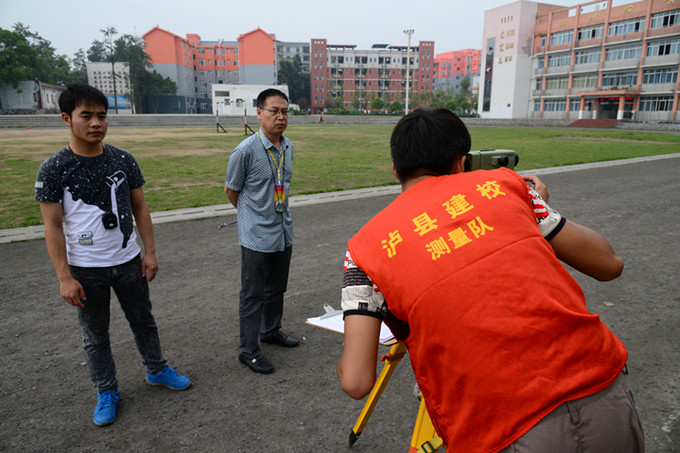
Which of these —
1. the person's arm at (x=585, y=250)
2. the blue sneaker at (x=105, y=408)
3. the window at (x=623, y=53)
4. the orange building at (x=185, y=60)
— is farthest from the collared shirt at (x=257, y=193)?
the orange building at (x=185, y=60)

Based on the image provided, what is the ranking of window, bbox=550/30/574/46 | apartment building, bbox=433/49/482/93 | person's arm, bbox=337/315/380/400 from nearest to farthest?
person's arm, bbox=337/315/380/400
window, bbox=550/30/574/46
apartment building, bbox=433/49/482/93

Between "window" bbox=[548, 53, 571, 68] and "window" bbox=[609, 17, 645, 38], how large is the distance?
20.3ft

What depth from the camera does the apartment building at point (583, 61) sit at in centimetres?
5162

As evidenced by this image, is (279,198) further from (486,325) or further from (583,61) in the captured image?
(583,61)

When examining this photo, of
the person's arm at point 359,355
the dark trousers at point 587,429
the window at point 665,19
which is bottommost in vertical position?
the dark trousers at point 587,429

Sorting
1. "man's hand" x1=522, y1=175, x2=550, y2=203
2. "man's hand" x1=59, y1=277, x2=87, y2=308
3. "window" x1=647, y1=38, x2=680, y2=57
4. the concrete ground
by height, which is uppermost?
"window" x1=647, y1=38, x2=680, y2=57

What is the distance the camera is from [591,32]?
195ft

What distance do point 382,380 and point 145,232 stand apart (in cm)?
197

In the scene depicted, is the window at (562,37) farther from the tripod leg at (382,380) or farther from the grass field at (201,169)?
the tripod leg at (382,380)

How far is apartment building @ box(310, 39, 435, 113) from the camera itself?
350 ft

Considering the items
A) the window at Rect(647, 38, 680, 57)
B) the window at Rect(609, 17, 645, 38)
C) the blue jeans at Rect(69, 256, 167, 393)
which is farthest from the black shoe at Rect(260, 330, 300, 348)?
the window at Rect(609, 17, 645, 38)

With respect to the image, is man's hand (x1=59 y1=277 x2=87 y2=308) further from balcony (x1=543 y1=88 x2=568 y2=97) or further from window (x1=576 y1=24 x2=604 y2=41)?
balcony (x1=543 y1=88 x2=568 y2=97)

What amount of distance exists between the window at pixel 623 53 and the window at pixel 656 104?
5252 millimetres

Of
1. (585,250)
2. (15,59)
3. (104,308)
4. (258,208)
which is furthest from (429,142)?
(15,59)
